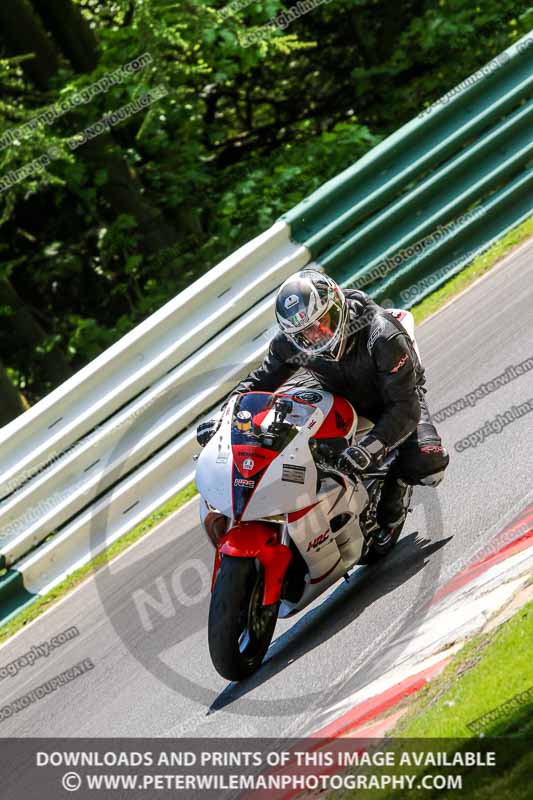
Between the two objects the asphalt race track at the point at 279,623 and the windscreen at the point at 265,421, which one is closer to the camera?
the asphalt race track at the point at 279,623

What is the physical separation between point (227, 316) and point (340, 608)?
3.29 metres

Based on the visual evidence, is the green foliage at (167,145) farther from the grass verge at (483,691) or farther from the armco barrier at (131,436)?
the grass verge at (483,691)

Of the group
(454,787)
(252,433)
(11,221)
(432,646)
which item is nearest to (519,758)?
(454,787)

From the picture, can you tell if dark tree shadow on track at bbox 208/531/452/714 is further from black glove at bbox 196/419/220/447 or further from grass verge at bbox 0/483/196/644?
grass verge at bbox 0/483/196/644

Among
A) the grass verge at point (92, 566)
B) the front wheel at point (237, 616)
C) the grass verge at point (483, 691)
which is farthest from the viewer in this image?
the grass verge at point (92, 566)

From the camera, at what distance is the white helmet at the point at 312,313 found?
577cm

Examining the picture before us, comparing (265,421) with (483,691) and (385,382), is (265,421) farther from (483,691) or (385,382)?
(483,691)

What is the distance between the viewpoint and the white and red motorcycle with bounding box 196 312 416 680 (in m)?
5.34

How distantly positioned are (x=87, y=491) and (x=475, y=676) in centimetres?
453

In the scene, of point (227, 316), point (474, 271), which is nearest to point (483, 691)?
point (227, 316)

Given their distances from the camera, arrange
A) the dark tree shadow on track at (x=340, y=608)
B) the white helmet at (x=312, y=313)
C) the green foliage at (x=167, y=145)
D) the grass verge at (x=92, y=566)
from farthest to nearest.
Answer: the green foliage at (x=167, y=145) → the grass verge at (x=92, y=566) → the white helmet at (x=312, y=313) → the dark tree shadow on track at (x=340, y=608)

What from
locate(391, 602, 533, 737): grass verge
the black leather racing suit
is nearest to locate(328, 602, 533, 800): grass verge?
locate(391, 602, 533, 737): grass verge

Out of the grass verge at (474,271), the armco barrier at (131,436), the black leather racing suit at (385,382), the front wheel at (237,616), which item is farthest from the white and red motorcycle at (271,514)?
the grass verge at (474,271)

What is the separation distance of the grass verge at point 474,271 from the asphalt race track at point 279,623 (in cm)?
86
